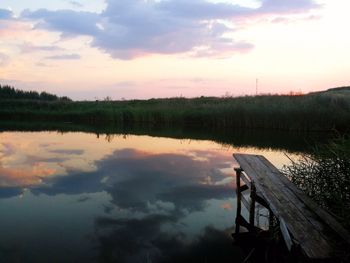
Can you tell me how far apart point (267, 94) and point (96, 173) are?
88.4ft

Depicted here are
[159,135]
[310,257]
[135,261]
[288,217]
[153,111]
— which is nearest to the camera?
[310,257]

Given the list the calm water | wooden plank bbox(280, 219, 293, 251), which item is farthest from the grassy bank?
wooden plank bbox(280, 219, 293, 251)

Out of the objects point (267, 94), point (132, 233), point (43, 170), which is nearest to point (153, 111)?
point (267, 94)

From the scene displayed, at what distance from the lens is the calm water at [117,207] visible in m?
5.45

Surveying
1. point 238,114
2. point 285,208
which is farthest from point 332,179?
point 238,114

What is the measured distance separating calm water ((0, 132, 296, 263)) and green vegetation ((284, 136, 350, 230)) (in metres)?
1.52

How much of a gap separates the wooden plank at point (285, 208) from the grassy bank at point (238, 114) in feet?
29.6

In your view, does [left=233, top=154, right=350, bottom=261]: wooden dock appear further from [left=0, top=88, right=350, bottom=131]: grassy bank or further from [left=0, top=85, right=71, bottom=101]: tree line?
[left=0, top=85, right=71, bottom=101]: tree line

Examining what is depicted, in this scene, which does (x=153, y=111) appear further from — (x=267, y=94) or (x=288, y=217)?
(x=288, y=217)

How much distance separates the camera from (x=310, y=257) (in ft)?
11.1

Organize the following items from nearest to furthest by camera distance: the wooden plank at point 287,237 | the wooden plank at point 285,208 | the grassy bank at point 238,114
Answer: the wooden plank at point 285,208
the wooden plank at point 287,237
the grassy bank at point 238,114

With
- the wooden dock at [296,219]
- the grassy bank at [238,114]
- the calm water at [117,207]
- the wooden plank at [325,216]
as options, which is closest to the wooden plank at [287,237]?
the wooden dock at [296,219]

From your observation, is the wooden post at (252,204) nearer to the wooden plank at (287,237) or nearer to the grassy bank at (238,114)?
the wooden plank at (287,237)

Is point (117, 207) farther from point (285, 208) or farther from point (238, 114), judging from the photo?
point (238, 114)
